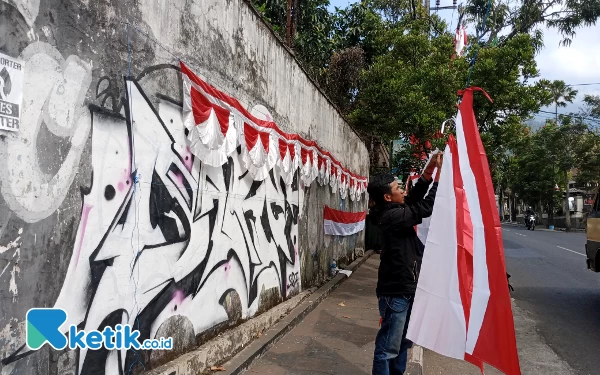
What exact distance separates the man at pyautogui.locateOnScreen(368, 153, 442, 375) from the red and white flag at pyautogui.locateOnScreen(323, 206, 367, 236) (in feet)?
17.6

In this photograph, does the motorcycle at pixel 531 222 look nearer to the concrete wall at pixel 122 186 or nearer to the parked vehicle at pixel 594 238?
the parked vehicle at pixel 594 238

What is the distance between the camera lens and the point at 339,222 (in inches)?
411

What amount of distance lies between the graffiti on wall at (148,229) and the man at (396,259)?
1595 mm

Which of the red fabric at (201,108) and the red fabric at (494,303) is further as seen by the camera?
the red fabric at (201,108)

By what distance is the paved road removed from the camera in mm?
5938

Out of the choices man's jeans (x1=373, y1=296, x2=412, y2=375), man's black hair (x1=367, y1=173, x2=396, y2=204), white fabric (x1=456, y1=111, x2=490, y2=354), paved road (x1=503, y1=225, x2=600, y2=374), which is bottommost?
paved road (x1=503, y1=225, x2=600, y2=374)

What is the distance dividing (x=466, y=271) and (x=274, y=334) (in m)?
2.84

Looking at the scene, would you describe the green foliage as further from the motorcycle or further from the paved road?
the motorcycle

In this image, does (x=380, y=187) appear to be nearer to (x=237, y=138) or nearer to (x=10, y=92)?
(x=237, y=138)

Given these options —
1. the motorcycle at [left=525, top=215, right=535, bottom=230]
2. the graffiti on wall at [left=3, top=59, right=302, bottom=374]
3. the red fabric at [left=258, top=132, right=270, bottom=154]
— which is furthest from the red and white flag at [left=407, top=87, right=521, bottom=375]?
the motorcycle at [left=525, top=215, right=535, bottom=230]

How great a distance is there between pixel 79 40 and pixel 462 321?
309 centimetres

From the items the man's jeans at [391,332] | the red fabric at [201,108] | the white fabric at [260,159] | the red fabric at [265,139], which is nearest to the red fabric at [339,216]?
the white fabric at [260,159]

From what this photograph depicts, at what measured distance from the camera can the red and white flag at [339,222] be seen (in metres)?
9.46

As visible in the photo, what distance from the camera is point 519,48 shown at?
9.37 m
